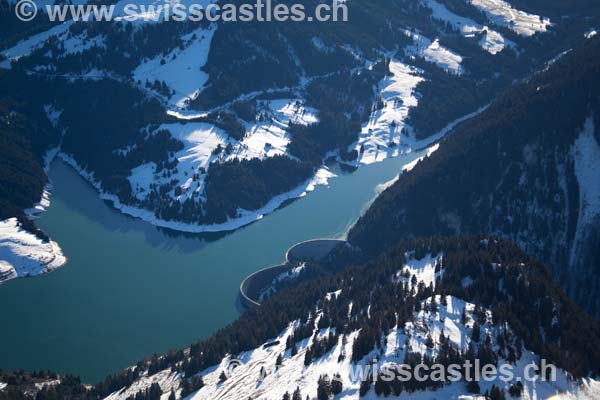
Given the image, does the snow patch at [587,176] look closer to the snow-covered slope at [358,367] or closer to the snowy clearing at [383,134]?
the snow-covered slope at [358,367]

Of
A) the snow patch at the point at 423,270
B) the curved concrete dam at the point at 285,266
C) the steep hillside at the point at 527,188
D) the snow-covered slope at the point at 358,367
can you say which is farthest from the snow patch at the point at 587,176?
the snow-covered slope at the point at 358,367

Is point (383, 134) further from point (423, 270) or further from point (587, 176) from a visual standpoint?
point (423, 270)

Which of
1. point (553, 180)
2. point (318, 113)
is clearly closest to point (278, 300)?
point (553, 180)

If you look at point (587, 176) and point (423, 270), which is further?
point (587, 176)

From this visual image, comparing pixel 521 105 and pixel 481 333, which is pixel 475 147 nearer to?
pixel 521 105

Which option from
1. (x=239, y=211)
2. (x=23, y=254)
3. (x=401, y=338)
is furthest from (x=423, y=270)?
(x=23, y=254)

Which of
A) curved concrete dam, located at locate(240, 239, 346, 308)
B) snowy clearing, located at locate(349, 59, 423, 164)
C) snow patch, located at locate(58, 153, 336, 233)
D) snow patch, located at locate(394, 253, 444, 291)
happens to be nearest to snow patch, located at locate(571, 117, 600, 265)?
snow patch, located at locate(394, 253, 444, 291)
